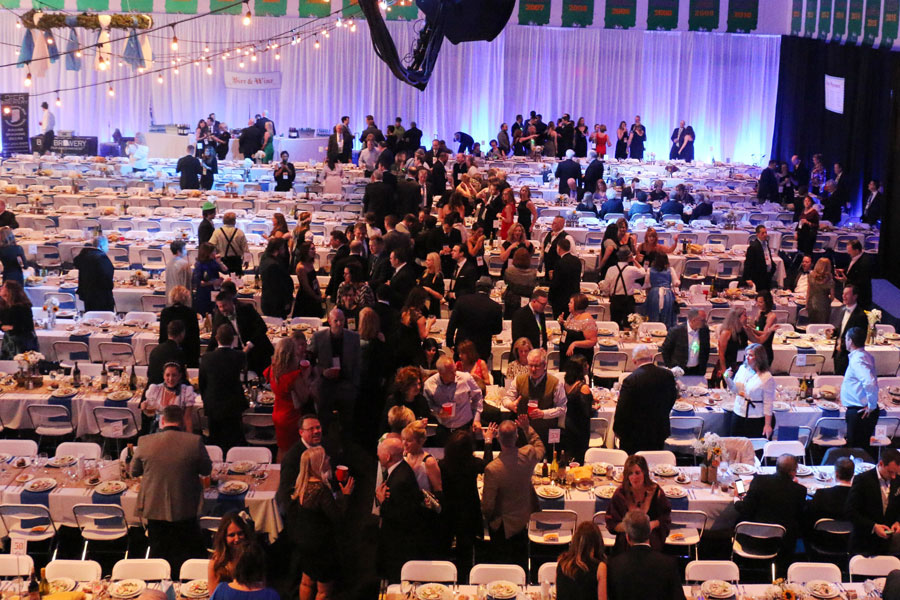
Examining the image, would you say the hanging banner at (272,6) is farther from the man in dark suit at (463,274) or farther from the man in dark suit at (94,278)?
the man in dark suit at (463,274)

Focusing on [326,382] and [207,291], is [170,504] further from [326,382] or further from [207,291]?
[207,291]

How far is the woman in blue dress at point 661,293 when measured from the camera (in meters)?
10.5

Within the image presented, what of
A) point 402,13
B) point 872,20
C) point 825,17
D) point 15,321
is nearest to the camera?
point 15,321

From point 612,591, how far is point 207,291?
6.30 meters

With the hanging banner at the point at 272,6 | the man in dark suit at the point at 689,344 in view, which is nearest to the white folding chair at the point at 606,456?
the man in dark suit at the point at 689,344

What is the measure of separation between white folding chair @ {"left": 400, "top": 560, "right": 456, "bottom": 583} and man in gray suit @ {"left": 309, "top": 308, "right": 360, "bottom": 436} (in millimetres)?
2167

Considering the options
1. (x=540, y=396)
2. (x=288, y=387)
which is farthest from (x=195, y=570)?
(x=540, y=396)

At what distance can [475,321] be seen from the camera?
29.5 feet

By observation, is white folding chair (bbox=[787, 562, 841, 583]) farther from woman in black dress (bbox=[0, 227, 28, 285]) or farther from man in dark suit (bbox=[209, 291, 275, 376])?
woman in black dress (bbox=[0, 227, 28, 285])

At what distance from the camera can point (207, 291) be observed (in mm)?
10430

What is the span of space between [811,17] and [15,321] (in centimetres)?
1838

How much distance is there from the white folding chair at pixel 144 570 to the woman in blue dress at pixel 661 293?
6.05 m

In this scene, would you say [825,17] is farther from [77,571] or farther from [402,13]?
[77,571]

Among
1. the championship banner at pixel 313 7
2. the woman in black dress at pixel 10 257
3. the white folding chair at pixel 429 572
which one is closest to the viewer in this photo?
the white folding chair at pixel 429 572
